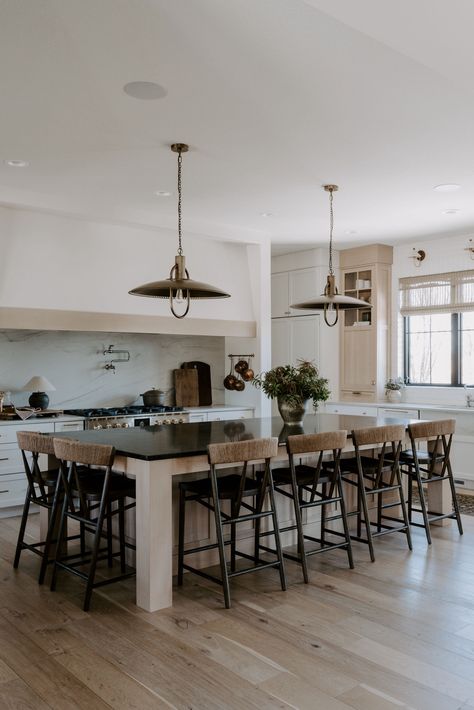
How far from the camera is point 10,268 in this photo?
5.23 metres

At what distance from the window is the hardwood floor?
12.0 ft

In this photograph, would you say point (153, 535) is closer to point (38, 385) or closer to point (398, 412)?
point (38, 385)

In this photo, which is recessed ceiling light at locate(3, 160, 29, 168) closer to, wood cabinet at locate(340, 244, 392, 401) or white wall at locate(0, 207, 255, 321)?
white wall at locate(0, 207, 255, 321)

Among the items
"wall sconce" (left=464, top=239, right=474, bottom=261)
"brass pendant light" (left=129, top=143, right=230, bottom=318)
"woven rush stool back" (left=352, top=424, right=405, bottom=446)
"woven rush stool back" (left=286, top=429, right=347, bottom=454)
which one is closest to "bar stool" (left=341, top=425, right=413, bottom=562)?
"woven rush stool back" (left=352, top=424, right=405, bottom=446)

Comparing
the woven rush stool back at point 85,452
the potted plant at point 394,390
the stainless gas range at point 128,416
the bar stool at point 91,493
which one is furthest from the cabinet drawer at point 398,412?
the woven rush stool back at point 85,452

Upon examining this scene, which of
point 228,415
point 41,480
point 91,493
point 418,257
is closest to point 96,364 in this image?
point 228,415

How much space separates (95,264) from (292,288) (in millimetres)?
3012

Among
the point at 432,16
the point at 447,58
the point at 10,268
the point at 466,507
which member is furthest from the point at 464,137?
the point at 10,268

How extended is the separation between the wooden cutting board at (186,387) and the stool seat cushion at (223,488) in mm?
3425

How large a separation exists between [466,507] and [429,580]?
2120 mm

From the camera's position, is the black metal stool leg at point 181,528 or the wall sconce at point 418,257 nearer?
the black metal stool leg at point 181,528

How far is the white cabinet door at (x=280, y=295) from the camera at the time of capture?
805cm

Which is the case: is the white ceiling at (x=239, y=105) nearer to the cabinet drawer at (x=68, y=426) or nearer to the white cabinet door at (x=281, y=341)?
the cabinet drawer at (x=68, y=426)

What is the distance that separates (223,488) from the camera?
3.47 meters
